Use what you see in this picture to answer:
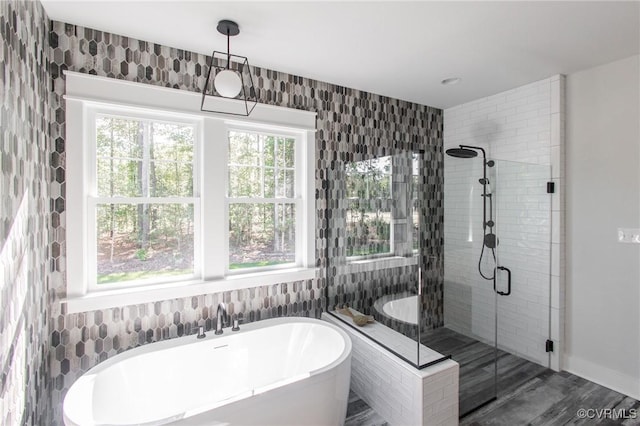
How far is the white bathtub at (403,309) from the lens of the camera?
7.65 ft

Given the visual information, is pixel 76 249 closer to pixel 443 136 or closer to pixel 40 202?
pixel 40 202

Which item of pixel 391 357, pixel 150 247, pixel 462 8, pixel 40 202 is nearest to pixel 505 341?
pixel 391 357

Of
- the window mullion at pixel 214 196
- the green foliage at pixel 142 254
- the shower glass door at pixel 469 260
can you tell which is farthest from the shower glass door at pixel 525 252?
the green foliage at pixel 142 254

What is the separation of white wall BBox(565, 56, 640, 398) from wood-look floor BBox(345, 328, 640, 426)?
0.22 metres

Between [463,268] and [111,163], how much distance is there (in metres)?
3.02

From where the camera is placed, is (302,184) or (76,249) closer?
(76,249)

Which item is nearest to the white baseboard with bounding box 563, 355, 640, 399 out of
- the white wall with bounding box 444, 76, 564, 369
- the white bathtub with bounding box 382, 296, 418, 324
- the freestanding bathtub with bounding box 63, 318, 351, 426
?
the white wall with bounding box 444, 76, 564, 369

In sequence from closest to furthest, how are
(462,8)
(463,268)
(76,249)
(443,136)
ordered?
(462,8) → (76,249) → (463,268) → (443,136)

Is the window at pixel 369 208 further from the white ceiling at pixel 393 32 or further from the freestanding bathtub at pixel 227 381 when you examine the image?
the white ceiling at pixel 393 32

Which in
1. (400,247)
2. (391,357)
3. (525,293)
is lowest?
(391,357)

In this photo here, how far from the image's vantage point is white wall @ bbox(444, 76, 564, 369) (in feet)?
9.52

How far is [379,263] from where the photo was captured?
2.73 metres

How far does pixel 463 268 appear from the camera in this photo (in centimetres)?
294

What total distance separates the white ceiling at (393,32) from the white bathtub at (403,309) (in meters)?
1.86
